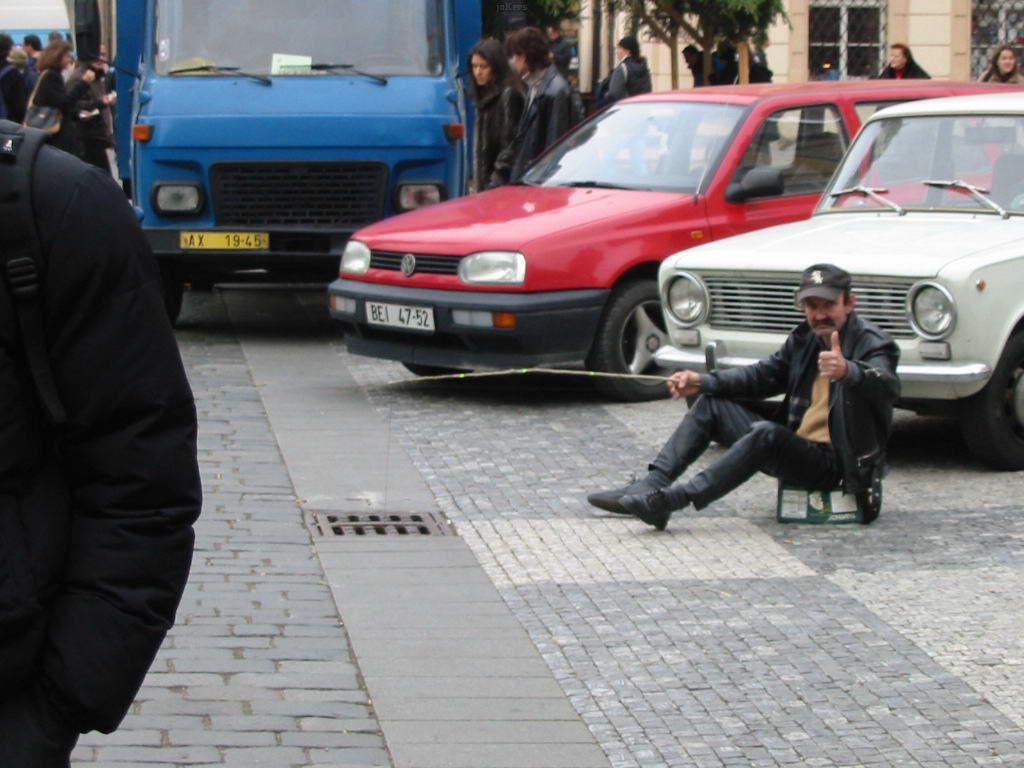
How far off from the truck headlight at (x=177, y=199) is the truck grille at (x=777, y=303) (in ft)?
16.4

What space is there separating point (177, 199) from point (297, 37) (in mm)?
1378

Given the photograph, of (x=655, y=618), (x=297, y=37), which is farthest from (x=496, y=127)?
(x=655, y=618)

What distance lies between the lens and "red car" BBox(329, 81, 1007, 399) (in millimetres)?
10352

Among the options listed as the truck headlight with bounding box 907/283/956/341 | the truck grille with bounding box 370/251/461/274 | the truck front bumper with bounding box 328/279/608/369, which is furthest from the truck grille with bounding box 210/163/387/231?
the truck headlight with bounding box 907/283/956/341

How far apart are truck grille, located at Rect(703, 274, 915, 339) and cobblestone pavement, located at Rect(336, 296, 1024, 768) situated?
73cm

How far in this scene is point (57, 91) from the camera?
726 inches

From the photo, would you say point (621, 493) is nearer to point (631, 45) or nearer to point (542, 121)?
point (542, 121)

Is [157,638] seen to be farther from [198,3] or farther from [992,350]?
[198,3]

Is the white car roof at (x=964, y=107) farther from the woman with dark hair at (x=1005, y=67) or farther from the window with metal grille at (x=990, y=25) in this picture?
the window with metal grille at (x=990, y=25)

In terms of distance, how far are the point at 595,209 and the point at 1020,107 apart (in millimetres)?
2341

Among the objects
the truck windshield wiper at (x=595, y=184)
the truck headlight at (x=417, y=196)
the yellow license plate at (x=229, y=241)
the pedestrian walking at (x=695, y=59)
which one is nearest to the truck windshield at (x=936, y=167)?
the truck windshield wiper at (x=595, y=184)

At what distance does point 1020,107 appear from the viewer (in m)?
9.70

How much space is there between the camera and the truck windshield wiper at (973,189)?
9297 mm

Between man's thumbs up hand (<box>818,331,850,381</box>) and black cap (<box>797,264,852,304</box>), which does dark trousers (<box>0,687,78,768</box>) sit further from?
black cap (<box>797,264,852,304</box>)
